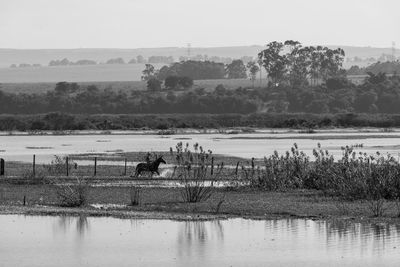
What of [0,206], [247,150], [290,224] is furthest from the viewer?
[247,150]

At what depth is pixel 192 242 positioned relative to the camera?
26.2 metres

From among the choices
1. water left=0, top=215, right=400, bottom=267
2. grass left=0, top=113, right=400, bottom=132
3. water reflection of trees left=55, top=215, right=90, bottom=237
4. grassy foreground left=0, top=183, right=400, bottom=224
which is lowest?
water left=0, top=215, right=400, bottom=267

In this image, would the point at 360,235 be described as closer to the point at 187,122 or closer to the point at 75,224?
the point at 75,224

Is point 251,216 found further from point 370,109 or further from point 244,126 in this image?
point 370,109

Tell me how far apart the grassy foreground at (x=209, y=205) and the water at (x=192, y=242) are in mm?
985

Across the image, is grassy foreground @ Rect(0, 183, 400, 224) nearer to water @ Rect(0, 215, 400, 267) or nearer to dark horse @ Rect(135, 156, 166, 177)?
water @ Rect(0, 215, 400, 267)

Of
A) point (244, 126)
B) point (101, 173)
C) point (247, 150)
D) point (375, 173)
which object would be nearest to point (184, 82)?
point (244, 126)

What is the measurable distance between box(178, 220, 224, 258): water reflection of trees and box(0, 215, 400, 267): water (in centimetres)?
2

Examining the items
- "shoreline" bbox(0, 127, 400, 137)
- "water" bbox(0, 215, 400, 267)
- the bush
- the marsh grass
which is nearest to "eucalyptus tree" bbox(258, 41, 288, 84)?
the bush

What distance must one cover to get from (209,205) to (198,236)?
5.91 metres

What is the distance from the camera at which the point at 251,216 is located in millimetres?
30781

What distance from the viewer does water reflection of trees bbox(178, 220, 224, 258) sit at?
82.3 ft

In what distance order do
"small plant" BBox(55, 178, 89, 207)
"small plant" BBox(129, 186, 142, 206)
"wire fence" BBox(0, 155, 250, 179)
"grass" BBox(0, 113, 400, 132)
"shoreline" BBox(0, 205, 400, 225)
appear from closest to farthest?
"shoreline" BBox(0, 205, 400, 225)
"small plant" BBox(55, 178, 89, 207)
"small plant" BBox(129, 186, 142, 206)
"wire fence" BBox(0, 155, 250, 179)
"grass" BBox(0, 113, 400, 132)

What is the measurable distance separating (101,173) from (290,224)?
18.2m
